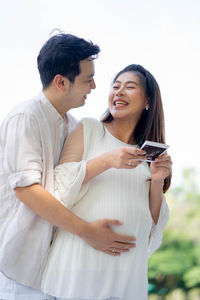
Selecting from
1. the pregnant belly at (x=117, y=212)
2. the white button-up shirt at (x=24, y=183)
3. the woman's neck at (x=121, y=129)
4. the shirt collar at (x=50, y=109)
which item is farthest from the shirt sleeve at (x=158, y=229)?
the shirt collar at (x=50, y=109)

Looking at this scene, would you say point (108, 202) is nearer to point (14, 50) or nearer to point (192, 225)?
point (192, 225)

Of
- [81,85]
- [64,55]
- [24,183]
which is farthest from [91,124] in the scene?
[24,183]

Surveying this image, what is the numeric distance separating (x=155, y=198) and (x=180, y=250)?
5410mm

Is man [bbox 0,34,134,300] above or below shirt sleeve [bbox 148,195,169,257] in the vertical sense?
above

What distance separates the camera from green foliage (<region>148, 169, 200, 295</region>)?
6320 mm

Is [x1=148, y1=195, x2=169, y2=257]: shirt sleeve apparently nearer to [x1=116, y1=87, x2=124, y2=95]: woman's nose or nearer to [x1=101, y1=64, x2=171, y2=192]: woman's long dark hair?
[x1=101, y1=64, x2=171, y2=192]: woman's long dark hair

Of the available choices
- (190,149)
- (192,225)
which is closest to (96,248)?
(192,225)

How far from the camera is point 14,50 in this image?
707 centimetres

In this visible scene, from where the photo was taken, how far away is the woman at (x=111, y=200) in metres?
1.19

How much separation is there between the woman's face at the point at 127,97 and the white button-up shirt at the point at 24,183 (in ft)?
1.06

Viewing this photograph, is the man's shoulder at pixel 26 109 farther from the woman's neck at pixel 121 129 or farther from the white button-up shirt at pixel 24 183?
the woman's neck at pixel 121 129

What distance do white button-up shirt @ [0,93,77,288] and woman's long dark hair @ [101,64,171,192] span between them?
40 cm

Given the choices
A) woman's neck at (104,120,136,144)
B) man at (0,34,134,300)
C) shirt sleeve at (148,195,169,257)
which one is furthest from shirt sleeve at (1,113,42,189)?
shirt sleeve at (148,195,169,257)

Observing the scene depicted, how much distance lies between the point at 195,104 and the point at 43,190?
284 inches
